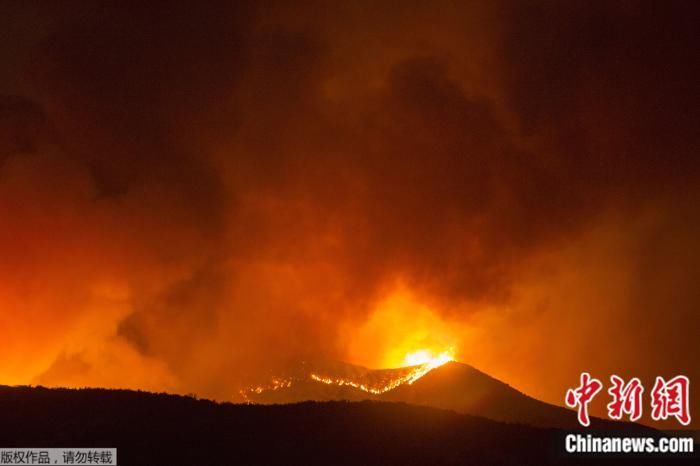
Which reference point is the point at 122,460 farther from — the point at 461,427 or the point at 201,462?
the point at 461,427

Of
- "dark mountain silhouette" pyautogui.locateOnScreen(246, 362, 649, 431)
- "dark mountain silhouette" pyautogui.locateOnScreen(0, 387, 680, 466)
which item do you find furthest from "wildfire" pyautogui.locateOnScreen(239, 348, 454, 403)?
"dark mountain silhouette" pyautogui.locateOnScreen(0, 387, 680, 466)

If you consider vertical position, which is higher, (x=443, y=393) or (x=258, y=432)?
(x=443, y=393)

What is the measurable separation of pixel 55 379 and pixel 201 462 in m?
59.1

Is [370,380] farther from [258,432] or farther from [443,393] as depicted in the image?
[258,432]

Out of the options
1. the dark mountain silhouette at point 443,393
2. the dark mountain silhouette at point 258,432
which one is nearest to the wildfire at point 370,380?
the dark mountain silhouette at point 443,393

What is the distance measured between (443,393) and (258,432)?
61405 mm

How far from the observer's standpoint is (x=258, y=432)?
30281 mm

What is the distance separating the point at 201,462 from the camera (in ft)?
87.6

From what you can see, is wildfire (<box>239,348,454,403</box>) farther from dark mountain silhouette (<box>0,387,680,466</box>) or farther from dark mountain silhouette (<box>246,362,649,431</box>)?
dark mountain silhouette (<box>0,387,680,466</box>)

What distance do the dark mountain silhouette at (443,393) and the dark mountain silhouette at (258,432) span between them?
4321cm

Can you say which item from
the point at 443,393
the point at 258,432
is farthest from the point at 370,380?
the point at 258,432

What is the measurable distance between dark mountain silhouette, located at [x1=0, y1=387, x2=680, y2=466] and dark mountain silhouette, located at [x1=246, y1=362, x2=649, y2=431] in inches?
1701

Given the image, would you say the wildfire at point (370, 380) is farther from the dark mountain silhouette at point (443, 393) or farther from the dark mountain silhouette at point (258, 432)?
the dark mountain silhouette at point (258, 432)

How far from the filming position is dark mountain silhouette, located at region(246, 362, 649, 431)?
80.9 metres
